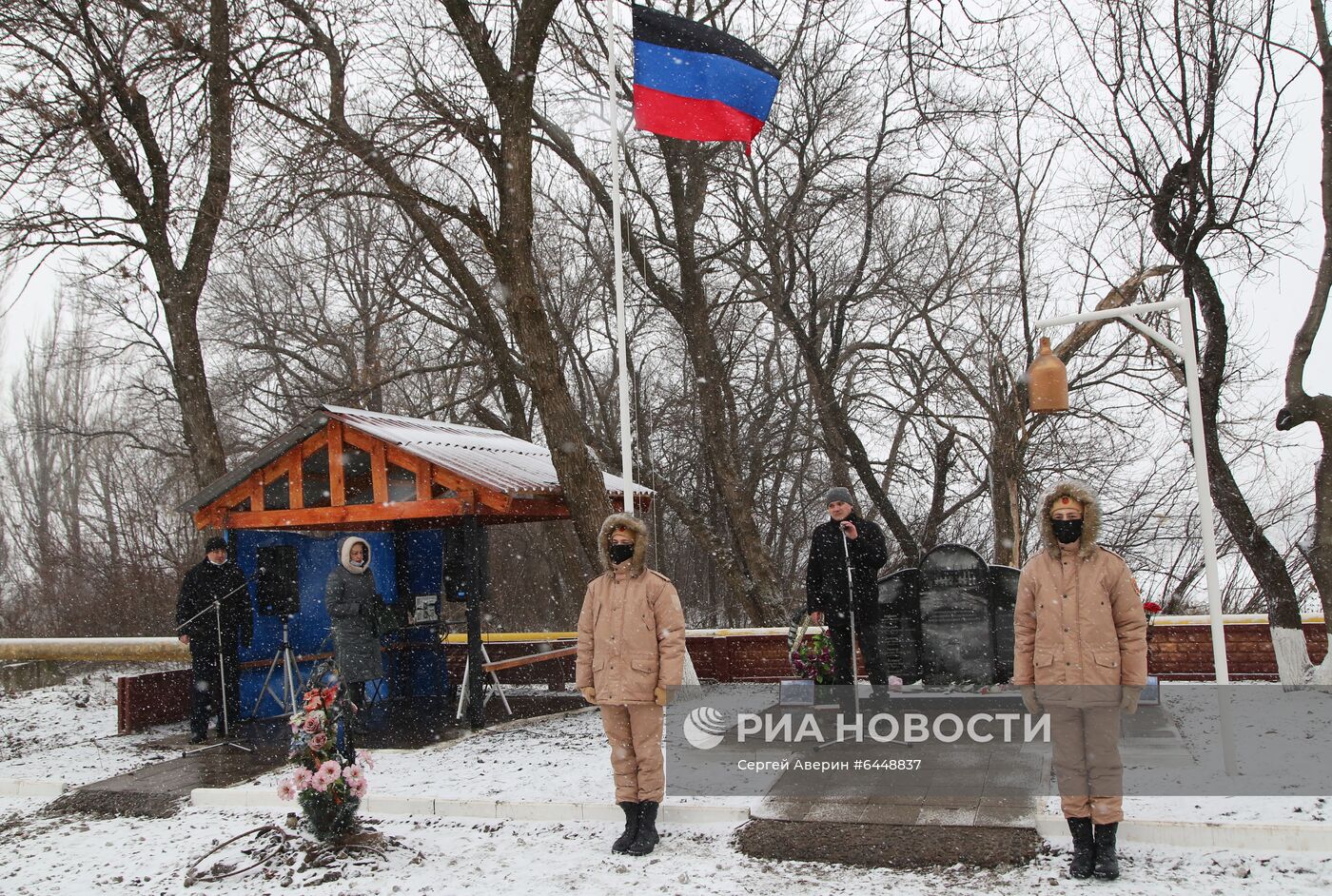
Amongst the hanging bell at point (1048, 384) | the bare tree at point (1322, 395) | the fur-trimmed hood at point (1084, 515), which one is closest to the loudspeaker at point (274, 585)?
the hanging bell at point (1048, 384)

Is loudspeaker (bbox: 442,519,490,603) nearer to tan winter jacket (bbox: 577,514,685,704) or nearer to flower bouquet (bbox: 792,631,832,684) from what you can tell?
flower bouquet (bbox: 792,631,832,684)

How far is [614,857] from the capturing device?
5.96 metres

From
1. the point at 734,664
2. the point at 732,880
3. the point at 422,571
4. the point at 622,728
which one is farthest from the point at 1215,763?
the point at 422,571

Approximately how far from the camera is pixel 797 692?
344 inches

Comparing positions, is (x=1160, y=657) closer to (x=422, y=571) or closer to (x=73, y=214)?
(x=422, y=571)

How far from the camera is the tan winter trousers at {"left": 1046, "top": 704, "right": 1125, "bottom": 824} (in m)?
5.05

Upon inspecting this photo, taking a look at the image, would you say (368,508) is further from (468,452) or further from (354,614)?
(354,614)

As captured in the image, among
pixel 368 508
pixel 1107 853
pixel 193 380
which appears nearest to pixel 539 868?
pixel 1107 853

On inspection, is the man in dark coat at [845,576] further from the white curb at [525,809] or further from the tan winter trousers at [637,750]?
the tan winter trousers at [637,750]

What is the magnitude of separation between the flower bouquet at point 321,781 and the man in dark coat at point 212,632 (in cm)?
456

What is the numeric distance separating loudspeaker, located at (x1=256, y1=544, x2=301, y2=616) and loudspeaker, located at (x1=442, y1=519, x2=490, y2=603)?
1764 millimetres

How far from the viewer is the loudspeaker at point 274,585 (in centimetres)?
1125

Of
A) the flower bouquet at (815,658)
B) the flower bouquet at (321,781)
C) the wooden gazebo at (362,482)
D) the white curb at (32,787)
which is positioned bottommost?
the white curb at (32,787)

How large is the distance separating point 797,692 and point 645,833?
303 centimetres
